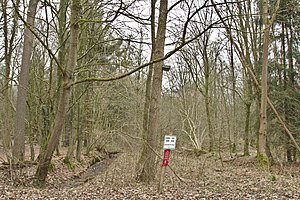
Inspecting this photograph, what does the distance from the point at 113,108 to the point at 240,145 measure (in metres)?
12.6

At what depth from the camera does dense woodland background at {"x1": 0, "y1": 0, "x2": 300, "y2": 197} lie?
26.5 feet

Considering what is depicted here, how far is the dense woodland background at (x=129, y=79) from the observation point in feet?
26.5

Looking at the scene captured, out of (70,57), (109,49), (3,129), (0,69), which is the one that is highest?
(109,49)

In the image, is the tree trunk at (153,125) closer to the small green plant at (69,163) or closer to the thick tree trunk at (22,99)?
the thick tree trunk at (22,99)

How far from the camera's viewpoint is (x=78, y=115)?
14.9 m

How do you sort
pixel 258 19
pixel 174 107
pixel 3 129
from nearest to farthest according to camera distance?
1. pixel 3 129
2. pixel 258 19
3. pixel 174 107

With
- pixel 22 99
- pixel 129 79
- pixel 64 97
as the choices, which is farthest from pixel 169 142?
pixel 129 79

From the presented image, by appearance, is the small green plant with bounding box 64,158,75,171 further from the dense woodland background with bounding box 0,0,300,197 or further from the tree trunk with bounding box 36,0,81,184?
the tree trunk with bounding box 36,0,81,184

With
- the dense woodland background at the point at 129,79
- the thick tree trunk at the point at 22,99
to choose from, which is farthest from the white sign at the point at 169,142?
the thick tree trunk at the point at 22,99

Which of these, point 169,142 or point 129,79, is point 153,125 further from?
point 129,79

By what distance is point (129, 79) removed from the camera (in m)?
18.2

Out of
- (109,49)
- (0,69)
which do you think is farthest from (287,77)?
(0,69)

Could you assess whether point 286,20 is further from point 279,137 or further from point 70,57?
point 70,57

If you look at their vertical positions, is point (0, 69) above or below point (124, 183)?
above
